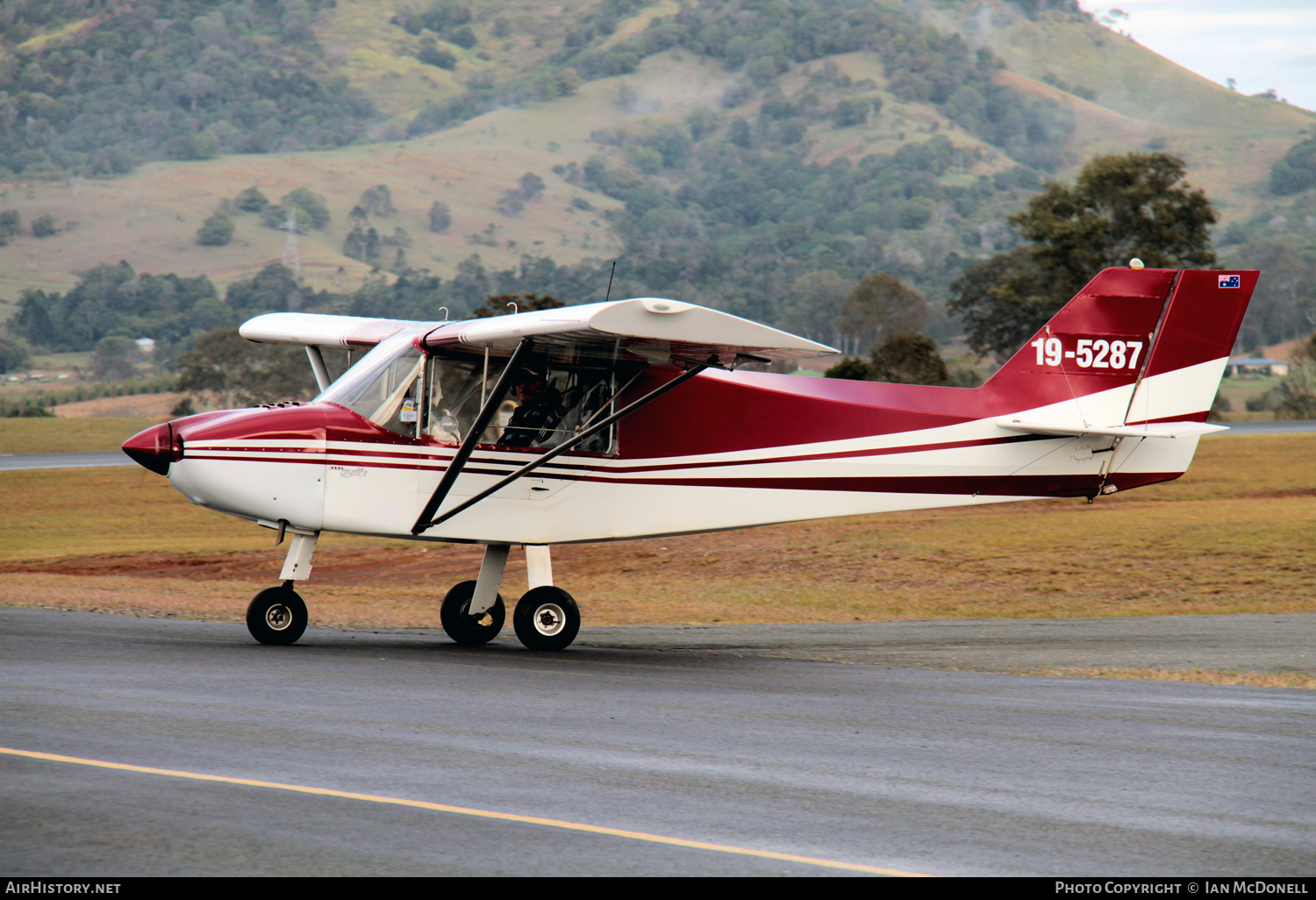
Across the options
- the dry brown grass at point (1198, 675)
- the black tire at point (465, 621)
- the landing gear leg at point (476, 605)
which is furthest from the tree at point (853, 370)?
the dry brown grass at point (1198, 675)

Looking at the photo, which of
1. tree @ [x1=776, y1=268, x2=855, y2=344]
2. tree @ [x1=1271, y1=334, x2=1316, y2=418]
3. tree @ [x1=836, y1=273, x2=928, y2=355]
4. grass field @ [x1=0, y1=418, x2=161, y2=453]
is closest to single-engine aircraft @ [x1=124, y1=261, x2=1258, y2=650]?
→ grass field @ [x1=0, y1=418, x2=161, y2=453]

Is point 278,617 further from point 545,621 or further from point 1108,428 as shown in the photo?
point 1108,428

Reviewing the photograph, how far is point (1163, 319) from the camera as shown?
45.8 ft

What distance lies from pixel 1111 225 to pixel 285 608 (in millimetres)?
61139

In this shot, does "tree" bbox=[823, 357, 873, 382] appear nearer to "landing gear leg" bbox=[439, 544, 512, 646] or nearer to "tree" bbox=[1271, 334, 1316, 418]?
"tree" bbox=[1271, 334, 1316, 418]

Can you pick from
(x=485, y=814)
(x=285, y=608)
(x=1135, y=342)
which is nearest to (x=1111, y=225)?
(x=1135, y=342)

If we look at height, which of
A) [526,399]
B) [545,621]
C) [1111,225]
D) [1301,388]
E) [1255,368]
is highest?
[1111,225]

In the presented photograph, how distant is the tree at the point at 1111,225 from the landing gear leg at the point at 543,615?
56.6m

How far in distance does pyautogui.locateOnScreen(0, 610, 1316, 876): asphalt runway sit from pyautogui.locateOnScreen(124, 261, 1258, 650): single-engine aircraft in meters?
1.68

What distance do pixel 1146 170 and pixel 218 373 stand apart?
56.9 m

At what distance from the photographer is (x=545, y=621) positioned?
12.9 m

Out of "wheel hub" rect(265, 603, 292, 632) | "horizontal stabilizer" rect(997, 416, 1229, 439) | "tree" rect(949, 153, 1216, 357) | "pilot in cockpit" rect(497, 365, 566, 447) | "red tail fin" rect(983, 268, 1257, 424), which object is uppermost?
"tree" rect(949, 153, 1216, 357)

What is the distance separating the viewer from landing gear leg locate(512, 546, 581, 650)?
12.8 m
